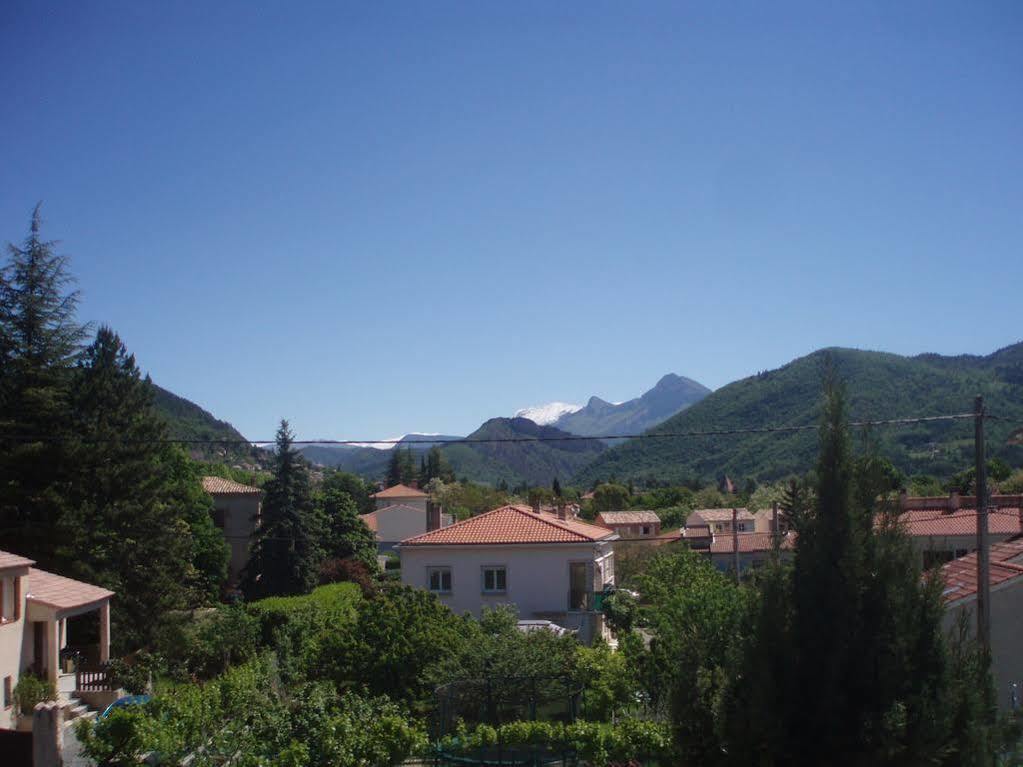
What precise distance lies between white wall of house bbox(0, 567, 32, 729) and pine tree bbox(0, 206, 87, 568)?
7.78 m

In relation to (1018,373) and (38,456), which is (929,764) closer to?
(38,456)

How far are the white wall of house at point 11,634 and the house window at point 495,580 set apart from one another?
51.1ft

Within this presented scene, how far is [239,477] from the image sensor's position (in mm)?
91000

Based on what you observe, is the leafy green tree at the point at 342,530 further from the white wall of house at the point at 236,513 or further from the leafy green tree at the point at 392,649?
the leafy green tree at the point at 392,649

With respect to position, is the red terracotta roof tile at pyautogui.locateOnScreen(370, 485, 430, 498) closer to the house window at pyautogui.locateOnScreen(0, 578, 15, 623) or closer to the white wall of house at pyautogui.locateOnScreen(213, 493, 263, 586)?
the white wall of house at pyautogui.locateOnScreen(213, 493, 263, 586)

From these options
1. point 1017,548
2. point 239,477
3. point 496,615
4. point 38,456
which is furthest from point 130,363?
point 239,477

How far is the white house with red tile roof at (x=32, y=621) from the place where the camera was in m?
22.0

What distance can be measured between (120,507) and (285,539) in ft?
57.8

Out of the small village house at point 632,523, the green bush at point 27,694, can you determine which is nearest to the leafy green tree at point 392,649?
the green bush at point 27,694

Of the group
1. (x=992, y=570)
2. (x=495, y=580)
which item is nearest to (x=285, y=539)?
(x=495, y=580)

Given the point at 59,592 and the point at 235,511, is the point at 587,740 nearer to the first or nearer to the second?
the point at 59,592

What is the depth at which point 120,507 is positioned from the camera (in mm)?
32094

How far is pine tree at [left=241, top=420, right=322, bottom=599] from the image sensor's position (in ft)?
161

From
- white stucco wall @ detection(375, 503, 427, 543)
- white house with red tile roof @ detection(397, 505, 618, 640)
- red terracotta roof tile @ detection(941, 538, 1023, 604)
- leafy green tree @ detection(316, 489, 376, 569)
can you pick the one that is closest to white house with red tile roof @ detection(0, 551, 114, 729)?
white house with red tile roof @ detection(397, 505, 618, 640)
